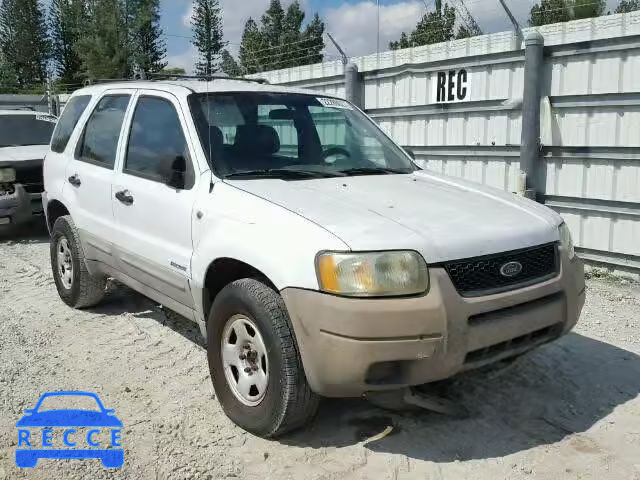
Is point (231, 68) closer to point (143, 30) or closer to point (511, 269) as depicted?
point (511, 269)

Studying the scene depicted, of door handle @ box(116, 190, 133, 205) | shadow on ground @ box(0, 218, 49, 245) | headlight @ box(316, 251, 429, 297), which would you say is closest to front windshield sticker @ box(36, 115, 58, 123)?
shadow on ground @ box(0, 218, 49, 245)

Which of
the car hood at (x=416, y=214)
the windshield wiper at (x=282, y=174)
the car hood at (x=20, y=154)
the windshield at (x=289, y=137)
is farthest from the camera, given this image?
the car hood at (x=20, y=154)

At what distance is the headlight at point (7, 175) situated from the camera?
8.37 metres

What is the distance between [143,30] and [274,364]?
6317 centimetres

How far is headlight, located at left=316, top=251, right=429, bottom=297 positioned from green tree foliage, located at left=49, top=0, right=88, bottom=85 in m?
68.0

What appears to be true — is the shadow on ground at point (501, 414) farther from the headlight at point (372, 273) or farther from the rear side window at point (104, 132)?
the rear side window at point (104, 132)

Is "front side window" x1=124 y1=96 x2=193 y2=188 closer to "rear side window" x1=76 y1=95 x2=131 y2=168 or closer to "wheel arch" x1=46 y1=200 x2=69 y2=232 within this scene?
"rear side window" x1=76 y1=95 x2=131 y2=168

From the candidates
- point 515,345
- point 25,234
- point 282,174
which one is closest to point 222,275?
point 282,174

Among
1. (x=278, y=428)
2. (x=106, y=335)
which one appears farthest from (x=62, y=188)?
(x=278, y=428)

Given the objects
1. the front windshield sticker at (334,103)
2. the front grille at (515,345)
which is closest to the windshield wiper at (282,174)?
the front windshield sticker at (334,103)

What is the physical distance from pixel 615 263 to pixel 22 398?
555cm

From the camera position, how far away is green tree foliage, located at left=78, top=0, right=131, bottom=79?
58.9 metres

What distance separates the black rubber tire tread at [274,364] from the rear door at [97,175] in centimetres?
170

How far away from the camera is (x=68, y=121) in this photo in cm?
555
